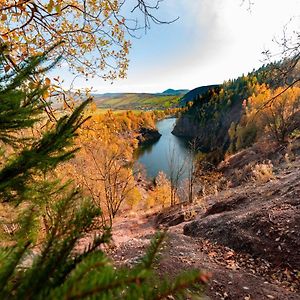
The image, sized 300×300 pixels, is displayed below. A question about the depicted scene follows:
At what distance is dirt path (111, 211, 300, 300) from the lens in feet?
15.8

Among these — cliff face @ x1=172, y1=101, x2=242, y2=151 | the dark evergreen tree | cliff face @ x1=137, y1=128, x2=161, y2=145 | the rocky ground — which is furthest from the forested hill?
the dark evergreen tree

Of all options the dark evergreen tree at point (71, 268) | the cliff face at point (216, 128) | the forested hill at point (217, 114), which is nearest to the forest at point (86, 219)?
the dark evergreen tree at point (71, 268)

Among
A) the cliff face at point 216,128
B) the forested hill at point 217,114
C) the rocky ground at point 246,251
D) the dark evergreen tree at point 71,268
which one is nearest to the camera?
the dark evergreen tree at point 71,268

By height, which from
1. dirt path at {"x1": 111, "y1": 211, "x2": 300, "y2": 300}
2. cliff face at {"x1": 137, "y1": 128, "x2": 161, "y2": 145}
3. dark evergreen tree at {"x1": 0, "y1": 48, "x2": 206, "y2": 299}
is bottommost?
cliff face at {"x1": 137, "y1": 128, "x2": 161, "y2": 145}

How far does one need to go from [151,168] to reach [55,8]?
56.5 meters

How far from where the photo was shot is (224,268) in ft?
19.4

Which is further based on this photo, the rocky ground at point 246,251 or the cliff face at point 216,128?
the cliff face at point 216,128

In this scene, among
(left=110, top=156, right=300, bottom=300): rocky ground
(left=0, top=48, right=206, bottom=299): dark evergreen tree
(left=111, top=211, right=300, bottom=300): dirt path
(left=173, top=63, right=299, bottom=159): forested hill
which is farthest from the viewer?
(left=173, top=63, right=299, bottom=159): forested hill

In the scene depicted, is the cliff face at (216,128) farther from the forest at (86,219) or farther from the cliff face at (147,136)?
the forest at (86,219)

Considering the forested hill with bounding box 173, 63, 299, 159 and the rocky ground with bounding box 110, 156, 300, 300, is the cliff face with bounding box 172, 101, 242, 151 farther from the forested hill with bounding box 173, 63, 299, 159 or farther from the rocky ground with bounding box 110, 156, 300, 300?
the rocky ground with bounding box 110, 156, 300, 300

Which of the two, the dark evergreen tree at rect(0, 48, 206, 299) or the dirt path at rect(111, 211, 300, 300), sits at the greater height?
the dark evergreen tree at rect(0, 48, 206, 299)

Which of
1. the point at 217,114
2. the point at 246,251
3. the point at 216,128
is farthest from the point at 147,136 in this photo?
the point at 246,251

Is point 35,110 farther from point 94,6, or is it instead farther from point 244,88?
point 244,88

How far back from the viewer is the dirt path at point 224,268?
482 cm
